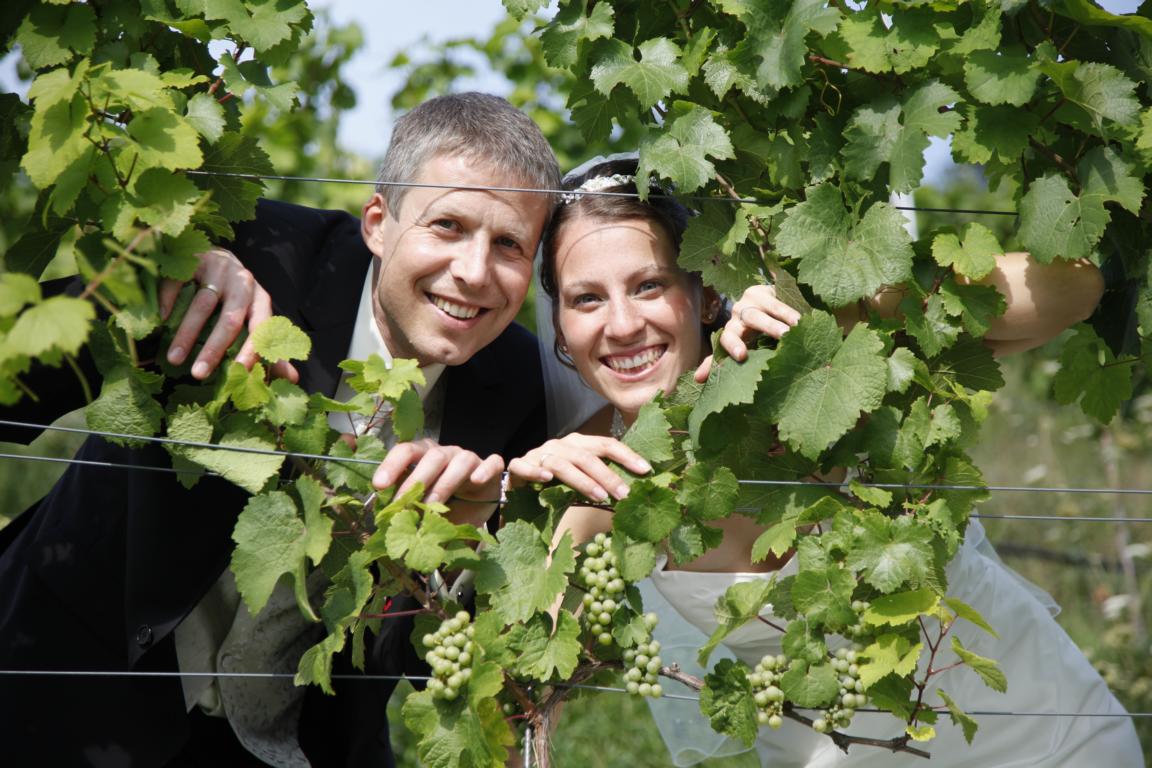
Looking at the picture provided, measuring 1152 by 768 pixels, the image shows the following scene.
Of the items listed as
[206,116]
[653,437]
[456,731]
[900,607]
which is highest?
[206,116]

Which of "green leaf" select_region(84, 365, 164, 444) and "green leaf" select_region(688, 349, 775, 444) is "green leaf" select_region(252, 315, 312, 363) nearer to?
"green leaf" select_region(84, 365, 164, 444)

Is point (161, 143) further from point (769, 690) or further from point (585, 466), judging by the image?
point (769, 690)

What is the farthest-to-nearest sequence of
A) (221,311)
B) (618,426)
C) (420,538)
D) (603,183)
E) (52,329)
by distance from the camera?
(618,426) → (603,183) → (221,311) → (420,538) → (52,329)

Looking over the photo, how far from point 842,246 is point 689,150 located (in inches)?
11.7

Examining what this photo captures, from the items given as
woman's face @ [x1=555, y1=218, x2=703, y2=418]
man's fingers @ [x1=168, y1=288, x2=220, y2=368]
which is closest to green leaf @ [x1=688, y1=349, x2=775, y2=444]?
woman's face @ [x1=555, y1=218, x2=703, y2=418]

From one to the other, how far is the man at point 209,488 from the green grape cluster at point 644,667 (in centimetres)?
86

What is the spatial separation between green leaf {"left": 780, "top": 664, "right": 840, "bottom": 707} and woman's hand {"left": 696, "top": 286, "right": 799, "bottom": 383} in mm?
491

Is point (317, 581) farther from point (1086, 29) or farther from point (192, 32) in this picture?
point (1086, 29)

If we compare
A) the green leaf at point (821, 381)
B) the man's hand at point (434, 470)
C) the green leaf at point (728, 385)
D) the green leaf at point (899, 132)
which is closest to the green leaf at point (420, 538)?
the man's hand at point (434, 470)

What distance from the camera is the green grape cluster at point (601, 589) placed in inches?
79.0

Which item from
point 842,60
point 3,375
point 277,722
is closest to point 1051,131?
point 842,60

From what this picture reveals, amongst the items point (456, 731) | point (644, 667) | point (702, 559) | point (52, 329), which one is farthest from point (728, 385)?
point (52, 329)

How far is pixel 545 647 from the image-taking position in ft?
6.54

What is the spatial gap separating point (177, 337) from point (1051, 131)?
1447 mm
